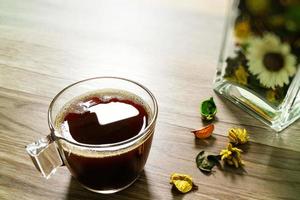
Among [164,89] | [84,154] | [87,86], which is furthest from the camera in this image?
[164,89]

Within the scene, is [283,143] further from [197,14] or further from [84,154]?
[197,14]

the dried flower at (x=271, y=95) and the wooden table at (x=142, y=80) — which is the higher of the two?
the dried flower at (x=271, y=95)

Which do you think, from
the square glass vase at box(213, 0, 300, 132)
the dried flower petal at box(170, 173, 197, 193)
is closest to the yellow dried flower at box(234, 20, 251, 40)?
the square glass vase at box(213, 0, 300, 132)

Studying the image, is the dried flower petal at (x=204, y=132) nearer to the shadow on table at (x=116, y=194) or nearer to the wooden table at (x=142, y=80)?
the wooden table at (x=142, y=80)

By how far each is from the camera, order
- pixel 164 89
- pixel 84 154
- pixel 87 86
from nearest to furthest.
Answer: pixel 84 154 < pixel 87 86 < pixel 164 89

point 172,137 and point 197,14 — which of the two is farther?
point 197,14

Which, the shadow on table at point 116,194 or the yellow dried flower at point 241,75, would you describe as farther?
the yellow dried flower at point 241,75

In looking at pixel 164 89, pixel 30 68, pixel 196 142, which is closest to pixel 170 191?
pixel 196 142

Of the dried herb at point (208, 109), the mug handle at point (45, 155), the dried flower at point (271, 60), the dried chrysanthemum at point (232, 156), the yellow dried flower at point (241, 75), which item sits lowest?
the dried chrysanthemum at point (232, 156)

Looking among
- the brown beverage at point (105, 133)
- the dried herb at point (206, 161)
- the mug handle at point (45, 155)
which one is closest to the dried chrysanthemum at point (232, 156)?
the dried herb at point (206, 161)
